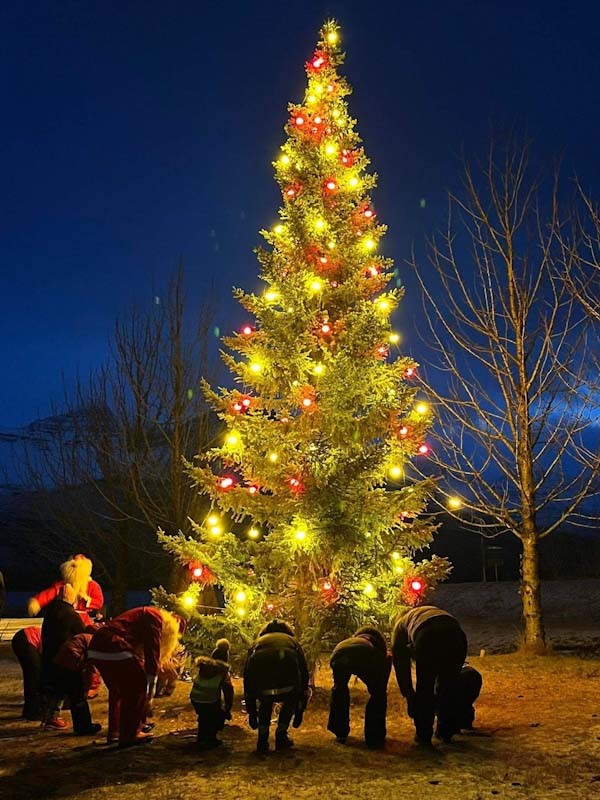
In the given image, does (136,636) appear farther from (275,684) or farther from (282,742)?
(282,742)

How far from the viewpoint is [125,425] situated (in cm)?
1620

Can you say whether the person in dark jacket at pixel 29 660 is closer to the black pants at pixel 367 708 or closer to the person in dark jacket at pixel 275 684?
the person in dark jacket at pixel 275 684

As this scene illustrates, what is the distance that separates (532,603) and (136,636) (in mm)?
7094

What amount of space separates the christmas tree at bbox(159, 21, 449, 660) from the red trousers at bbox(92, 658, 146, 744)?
1896 millimetres

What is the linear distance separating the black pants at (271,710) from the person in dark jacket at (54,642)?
224cm

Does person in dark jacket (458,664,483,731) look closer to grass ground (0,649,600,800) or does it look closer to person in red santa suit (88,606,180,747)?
grass ground (0,649,600,800)

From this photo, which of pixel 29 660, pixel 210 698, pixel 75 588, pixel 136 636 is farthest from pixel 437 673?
pixel 29 660

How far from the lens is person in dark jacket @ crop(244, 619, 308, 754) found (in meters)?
6.08

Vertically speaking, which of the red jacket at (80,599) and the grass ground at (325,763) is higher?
the red jacket at (80,599)

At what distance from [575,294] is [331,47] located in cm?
530

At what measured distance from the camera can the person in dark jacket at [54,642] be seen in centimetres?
700

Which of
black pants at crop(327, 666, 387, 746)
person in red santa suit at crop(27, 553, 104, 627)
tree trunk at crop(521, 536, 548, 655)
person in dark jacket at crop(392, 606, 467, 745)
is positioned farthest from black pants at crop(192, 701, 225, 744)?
tree trunk at crop(521, 536, 548, 655)

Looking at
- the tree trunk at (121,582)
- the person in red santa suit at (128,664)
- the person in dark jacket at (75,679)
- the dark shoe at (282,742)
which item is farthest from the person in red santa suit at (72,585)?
the tree trunk at (121,582)

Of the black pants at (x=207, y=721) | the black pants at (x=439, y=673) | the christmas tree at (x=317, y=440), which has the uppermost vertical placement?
the christmas tree at (x=317, y=440)
